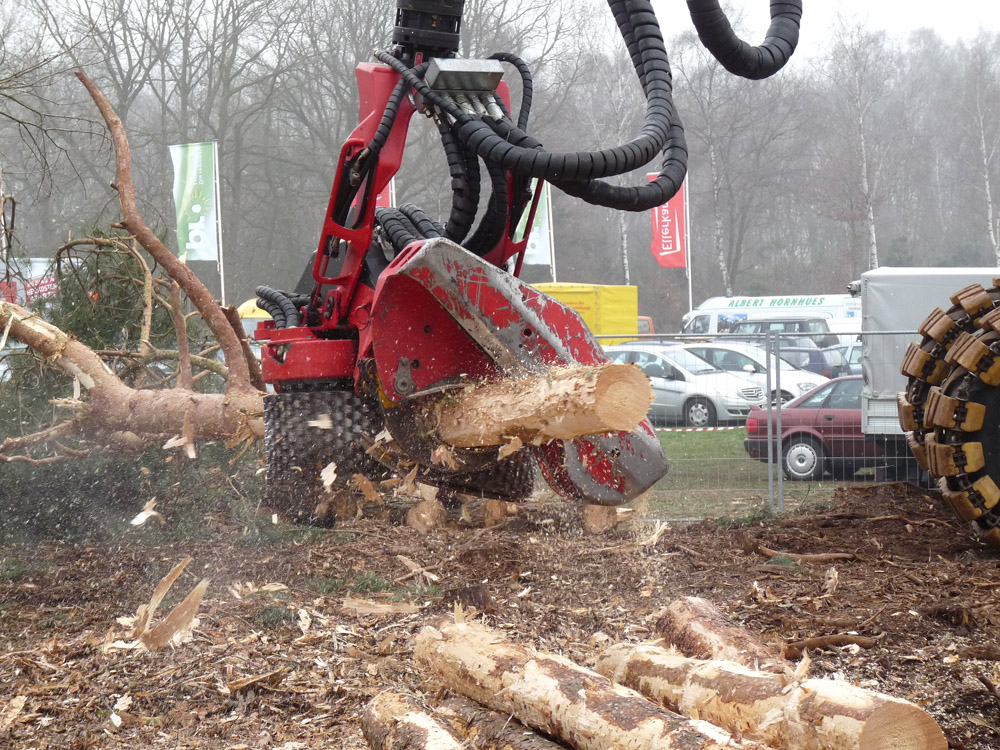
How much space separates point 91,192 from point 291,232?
5.92 metres

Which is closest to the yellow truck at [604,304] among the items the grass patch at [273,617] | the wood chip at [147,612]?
the grass patch at [273,617]

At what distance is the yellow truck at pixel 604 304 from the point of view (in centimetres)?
2016

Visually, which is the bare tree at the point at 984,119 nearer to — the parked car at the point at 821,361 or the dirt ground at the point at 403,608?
the parked car at the point at 821,361

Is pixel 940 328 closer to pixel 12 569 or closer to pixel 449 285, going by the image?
pixel 449 285

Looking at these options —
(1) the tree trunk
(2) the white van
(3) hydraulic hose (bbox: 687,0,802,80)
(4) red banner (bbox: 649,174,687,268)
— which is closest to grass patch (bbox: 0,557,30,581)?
(1) the tree trunk

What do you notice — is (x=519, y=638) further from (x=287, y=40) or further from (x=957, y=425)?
(x=287, y=40)

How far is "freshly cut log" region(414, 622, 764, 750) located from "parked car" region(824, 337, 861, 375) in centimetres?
630

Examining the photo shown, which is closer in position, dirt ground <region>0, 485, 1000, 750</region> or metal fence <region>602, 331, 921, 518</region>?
dirt ground <region>0, 485, 1000, 750</region>

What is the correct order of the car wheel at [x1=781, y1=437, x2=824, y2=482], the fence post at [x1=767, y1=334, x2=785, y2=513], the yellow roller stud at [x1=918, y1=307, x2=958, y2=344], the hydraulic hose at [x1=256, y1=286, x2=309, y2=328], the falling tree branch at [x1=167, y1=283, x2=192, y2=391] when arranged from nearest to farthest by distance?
1. the hydraulic hose at [x1=256, y1=286, x2=309, y2=328]
2. the yellow roller stud at [x1=918, y1=307, x2=958, y2=344]
3. the falling tree branch at [x1=167, y1=283, x2=192, y2=391]
4. the fence post at [x1=767, y1=334, x2=785, y2=513]
5. the car wheel at [x1=781, y1=437, x2=824, y2=482]

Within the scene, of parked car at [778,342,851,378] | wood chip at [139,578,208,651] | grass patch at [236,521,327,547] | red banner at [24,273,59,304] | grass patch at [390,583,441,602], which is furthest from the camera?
parked car at [778,342,851,378]

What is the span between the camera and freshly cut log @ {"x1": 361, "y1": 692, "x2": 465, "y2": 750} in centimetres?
281

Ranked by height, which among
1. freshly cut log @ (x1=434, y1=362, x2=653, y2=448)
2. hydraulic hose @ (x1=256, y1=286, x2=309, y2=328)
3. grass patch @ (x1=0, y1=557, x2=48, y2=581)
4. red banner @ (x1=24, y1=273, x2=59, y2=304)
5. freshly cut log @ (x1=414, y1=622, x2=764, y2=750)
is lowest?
grass patch @ (x1=0, y1=557, x2=48, y2=581)

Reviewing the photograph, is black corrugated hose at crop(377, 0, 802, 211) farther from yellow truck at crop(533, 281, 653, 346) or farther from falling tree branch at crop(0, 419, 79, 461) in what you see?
yellow truck at crop(533, 281, 653, 346)

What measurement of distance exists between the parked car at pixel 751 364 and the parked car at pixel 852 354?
0.56m
